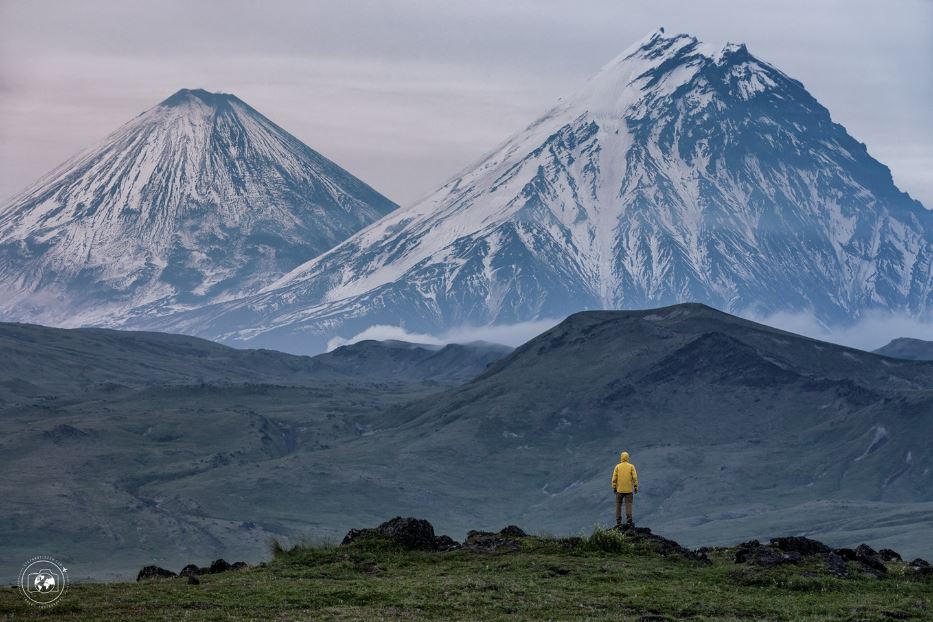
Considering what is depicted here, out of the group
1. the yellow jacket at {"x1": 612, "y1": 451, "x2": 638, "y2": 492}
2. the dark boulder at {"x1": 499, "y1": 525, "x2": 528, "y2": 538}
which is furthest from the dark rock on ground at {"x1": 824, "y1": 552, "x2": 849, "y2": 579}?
the dark boulder at {"x1": 499, "y1": 525, "x2": 528, "y2": 538}

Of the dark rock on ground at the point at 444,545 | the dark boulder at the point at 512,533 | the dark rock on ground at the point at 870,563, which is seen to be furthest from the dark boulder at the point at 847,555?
the dark rock on ground at the point at 444,545

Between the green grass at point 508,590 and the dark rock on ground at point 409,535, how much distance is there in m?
0.60

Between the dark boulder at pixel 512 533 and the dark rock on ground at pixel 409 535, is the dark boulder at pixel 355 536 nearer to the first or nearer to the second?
the dark rock on ground at pixel 409 535

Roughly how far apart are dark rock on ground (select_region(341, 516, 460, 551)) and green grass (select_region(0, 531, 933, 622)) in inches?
23.7

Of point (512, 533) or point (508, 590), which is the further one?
point (512, 533)

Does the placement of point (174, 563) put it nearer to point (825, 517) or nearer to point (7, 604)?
point (825, 517)

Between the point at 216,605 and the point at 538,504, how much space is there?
166134 mm

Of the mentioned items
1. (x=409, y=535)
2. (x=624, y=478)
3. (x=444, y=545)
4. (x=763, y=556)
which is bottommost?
(x=763, y=556)

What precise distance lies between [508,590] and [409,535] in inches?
302

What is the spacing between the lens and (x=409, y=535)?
42969mm

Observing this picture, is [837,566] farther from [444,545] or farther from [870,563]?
[444,545]

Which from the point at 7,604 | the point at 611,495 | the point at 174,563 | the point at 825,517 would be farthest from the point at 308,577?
the point at 611,495

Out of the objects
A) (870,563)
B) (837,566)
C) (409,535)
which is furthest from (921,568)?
(409,535)

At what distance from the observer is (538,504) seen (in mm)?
198000
